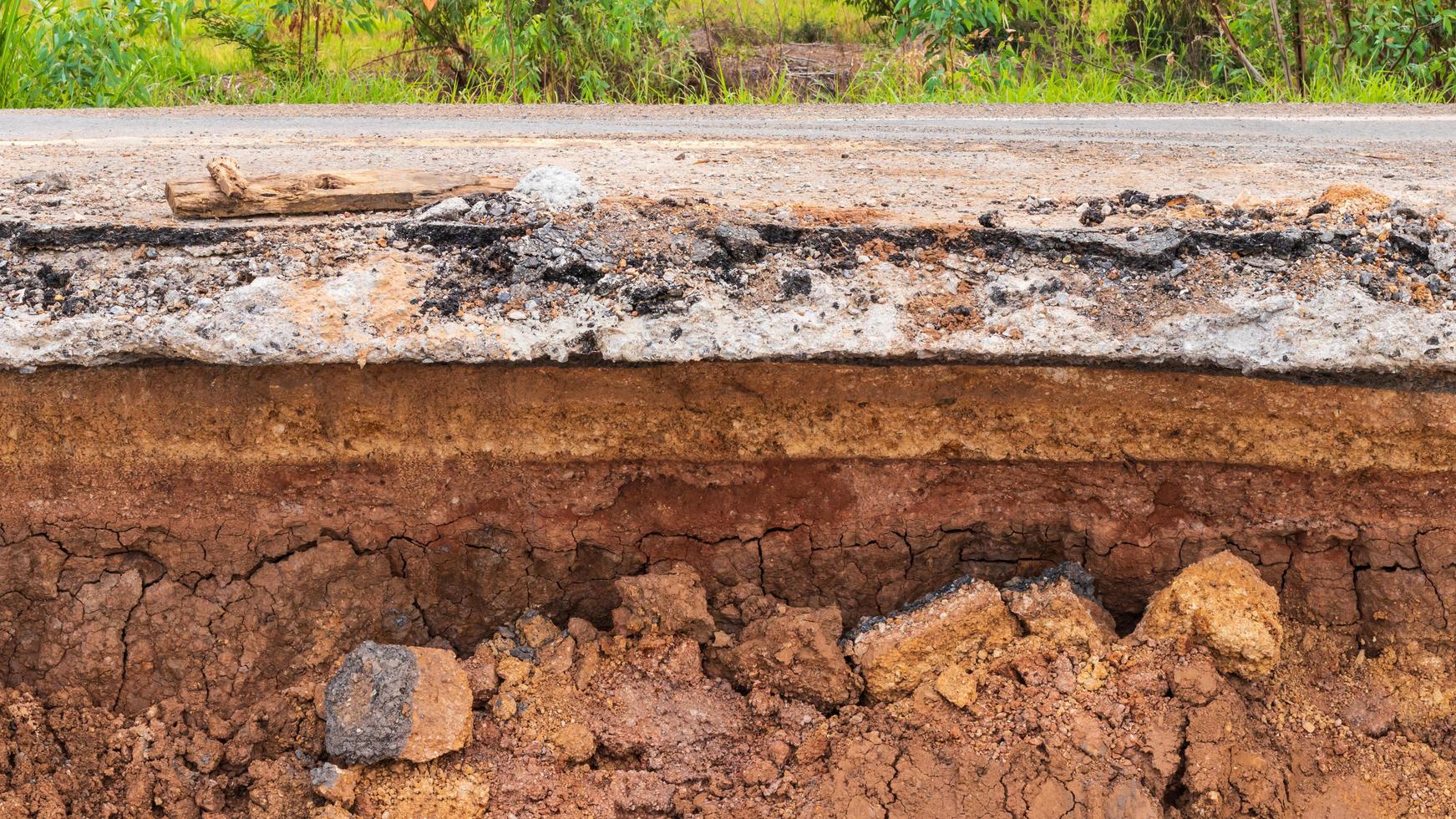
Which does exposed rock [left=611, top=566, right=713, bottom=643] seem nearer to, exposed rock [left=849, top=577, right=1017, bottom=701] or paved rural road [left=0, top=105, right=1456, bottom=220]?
exposed rock [left=849, top=577, right=1017, bottom=701]

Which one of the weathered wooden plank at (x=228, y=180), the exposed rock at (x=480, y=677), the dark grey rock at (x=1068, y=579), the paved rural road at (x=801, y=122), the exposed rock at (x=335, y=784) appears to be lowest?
the exposed rock at (x=335, y=784)

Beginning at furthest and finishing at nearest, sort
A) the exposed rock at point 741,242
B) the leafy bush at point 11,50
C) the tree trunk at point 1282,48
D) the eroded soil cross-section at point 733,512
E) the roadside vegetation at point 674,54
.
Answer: the tree trunk at point 1282,48 → the roadside vegetation at point 674,54 → the leafy bush at point 11,50 → the exposed rock at point 741,242 → the eroded soil cross-section at point 733,512

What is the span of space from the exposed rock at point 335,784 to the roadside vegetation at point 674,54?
401 centimetres

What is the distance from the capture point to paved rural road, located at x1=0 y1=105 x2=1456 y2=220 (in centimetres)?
262

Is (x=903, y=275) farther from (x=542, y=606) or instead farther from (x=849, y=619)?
(x=542, y=606)

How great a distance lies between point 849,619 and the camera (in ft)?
7.19

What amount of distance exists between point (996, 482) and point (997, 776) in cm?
53

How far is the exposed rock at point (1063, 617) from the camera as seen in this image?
2.03 m

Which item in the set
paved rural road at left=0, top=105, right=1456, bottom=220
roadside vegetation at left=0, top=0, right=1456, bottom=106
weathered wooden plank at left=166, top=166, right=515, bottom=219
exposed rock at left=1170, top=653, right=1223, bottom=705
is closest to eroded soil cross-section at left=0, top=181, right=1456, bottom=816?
exposed rock at left=1170, top=653, right=1223, bottom=705

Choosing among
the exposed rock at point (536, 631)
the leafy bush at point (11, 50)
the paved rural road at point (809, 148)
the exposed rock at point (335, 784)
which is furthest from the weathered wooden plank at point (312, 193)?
the leafy bush at point (11, 50)

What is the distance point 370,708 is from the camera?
1.92m

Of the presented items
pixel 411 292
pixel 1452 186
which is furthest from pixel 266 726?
pixel 1452 186

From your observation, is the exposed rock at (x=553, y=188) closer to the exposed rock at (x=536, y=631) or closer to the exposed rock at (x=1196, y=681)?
the exposed rock at (x=536, y=631)

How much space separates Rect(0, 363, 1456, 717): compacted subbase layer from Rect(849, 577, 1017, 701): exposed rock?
0.41ft
